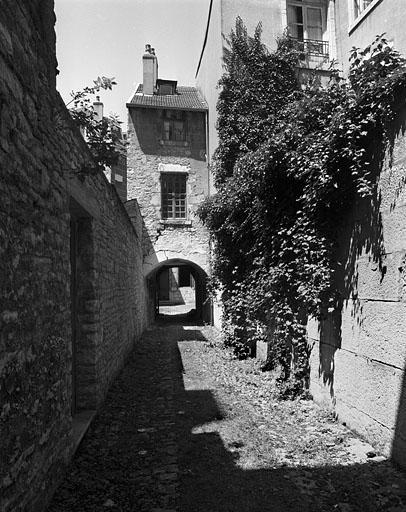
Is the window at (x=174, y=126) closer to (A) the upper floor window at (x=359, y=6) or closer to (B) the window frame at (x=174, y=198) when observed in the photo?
(B) the window frame at (x=174, y=198)

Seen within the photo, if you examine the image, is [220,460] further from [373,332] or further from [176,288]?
[176,288]

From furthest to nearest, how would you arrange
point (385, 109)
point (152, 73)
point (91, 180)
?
point (152, 73) → point (91, 180) → point (385, 109)

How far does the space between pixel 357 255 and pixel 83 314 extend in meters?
2.97

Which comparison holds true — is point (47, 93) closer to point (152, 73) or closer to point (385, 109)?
point (385, 109)

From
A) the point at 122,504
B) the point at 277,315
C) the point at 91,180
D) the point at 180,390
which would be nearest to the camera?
the point at 122,504

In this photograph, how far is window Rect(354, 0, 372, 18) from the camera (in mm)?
10519

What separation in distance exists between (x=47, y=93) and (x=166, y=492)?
292cm

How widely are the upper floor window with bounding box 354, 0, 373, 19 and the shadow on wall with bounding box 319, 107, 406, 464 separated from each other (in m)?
8.90

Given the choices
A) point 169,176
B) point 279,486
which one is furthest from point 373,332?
point 169,176

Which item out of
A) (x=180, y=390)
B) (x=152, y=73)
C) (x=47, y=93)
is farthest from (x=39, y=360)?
(x=152, y=73)

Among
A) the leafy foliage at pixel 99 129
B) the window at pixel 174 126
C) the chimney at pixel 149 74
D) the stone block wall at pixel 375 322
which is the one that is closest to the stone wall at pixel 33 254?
the leafy foliage at pixel 99 129

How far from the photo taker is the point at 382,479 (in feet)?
10.3

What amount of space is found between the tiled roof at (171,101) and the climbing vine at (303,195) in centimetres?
741

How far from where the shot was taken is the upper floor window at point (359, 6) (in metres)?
10.5
